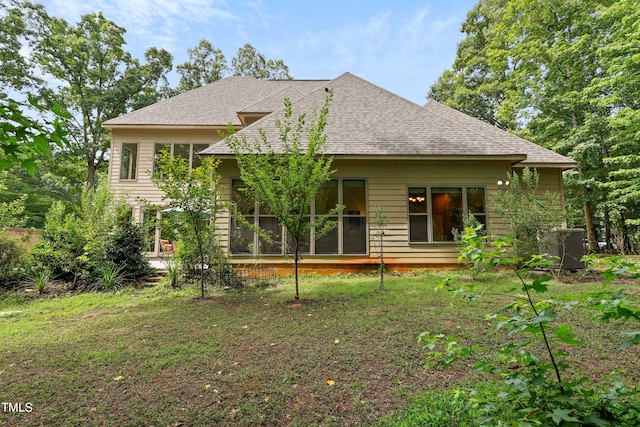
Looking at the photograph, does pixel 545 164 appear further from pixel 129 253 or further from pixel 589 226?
pixel 129 253

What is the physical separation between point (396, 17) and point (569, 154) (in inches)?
414

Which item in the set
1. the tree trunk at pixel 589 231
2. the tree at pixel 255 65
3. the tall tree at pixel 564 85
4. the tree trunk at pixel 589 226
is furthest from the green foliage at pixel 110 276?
the tree at pixel 255 65

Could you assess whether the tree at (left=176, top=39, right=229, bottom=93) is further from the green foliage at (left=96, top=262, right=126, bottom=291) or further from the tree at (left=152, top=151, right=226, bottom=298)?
the tree at (left=152, top=151, right=226, bottom=298)

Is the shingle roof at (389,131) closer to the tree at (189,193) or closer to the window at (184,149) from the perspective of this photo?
the tree at (189,193)

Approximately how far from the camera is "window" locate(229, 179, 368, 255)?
8.92 meters

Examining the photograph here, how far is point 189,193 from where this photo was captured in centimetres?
604

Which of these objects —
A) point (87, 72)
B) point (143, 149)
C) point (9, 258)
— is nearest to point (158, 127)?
point (143, 149)

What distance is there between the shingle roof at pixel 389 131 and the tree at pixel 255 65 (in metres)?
18.4

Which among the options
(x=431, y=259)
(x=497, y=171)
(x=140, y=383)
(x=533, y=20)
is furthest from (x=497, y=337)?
(x=533, y=20)

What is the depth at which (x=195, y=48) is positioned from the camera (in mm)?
26500

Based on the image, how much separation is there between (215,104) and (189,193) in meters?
9.90

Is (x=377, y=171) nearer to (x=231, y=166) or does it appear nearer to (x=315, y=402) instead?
(x=231, y=166)

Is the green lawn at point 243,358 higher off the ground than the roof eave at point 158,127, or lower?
lower

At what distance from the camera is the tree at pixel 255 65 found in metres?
27.4
